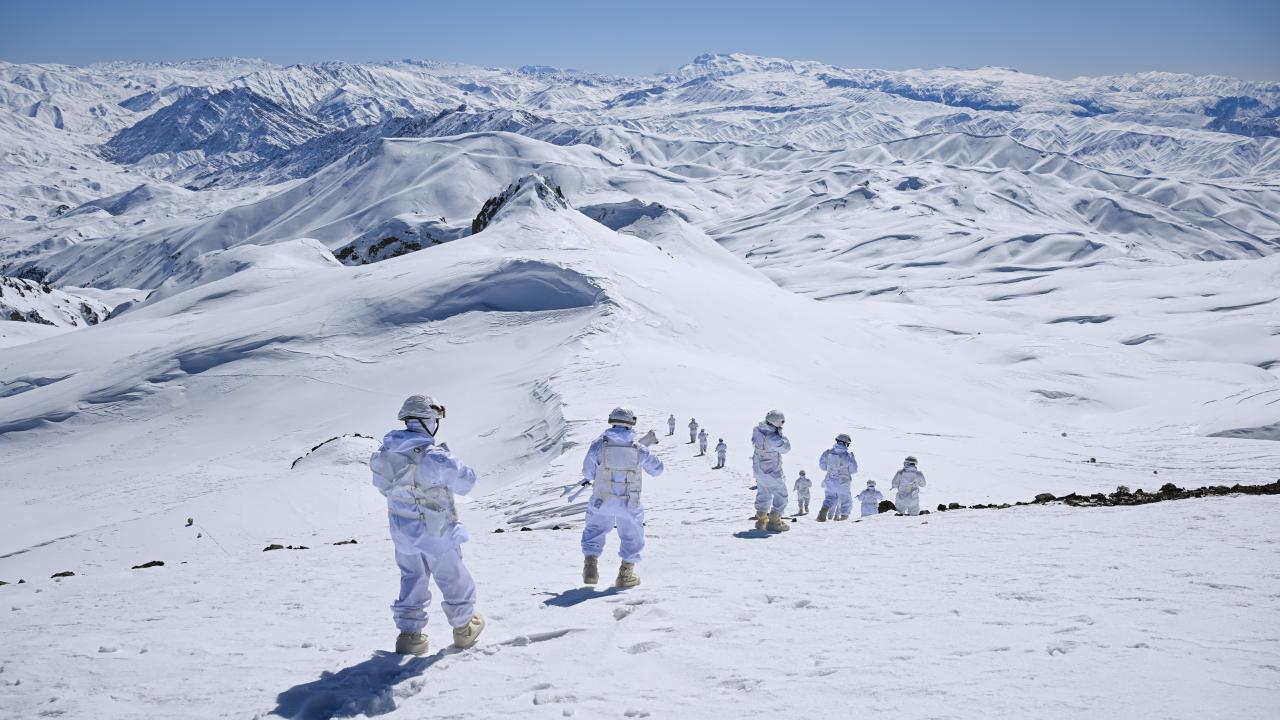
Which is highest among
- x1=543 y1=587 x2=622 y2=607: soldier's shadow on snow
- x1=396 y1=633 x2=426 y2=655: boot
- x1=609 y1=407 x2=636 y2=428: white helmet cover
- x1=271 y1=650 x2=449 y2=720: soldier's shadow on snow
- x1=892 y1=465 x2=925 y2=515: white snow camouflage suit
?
x1=609 y1=407 x2=636 y2=428: white helmet cover

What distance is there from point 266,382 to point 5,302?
10873cm

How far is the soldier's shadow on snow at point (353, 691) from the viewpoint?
5.71 m

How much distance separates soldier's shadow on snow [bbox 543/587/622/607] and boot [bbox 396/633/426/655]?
174 centimetres

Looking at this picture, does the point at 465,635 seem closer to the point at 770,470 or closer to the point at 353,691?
the point at 353,691

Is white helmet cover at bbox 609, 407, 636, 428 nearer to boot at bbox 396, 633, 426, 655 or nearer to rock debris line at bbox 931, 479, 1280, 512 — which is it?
boot at bbox 396, 633, 426, 655

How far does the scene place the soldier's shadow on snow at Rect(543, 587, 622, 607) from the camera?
831 cm

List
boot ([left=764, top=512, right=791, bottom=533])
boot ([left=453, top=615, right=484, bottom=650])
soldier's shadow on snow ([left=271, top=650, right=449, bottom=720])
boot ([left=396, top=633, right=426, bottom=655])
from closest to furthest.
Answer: soldier's shadow on snow ([left=271, top=650, right=449, bottom=720])
boot ([left=396, top=633, right=426, bottom=655])
boot ([left=453, top=615, right=484, bottom=650])
boot ([left=764, top=512, right=791, bottom=533])

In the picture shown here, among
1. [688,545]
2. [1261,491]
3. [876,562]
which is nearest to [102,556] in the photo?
[688,545]

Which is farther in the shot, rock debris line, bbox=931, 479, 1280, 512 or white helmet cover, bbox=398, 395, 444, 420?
rock debris line, bbox=931, 479, 1280, 512

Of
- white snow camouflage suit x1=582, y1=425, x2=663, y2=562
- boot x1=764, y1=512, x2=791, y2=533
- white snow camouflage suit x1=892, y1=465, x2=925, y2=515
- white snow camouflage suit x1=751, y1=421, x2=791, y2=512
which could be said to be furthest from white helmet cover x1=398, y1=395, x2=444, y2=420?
white snow camouflage suit x1=892, y1=465, x2=925, y2=515

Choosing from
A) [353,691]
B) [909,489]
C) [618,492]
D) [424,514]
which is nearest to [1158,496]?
[909,489]

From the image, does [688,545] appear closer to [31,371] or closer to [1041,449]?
[1041,449]

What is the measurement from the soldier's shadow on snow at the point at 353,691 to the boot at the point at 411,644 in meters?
0.07

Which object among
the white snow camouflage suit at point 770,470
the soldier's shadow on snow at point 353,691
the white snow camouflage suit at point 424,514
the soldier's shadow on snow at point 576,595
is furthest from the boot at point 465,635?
the white snow camouflage suit at point 770,470
